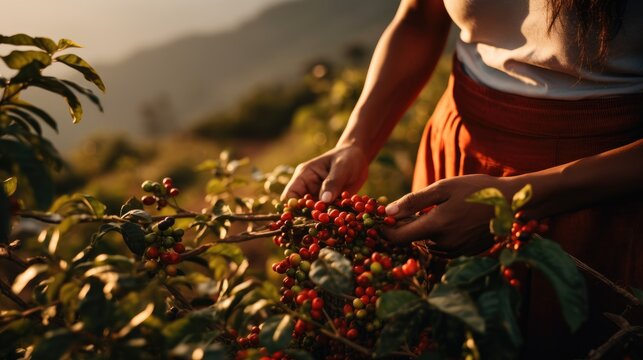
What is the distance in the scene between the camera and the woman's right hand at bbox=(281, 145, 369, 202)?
1337 mm

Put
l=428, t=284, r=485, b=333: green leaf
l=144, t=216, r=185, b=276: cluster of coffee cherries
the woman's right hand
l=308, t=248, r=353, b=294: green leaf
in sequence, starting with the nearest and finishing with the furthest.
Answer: l=428, t=284, r=485, b=333: green leaf
l=308, t=248, r=353, b=294: green leaf
l=144, t=216, r=185, b=276: cluster of coffee cherries
the woman's right hand

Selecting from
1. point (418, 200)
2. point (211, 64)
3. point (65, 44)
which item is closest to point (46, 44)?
point (65, 44)

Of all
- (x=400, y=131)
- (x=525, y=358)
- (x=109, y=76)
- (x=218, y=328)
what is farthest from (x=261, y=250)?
(x=109, y=76)

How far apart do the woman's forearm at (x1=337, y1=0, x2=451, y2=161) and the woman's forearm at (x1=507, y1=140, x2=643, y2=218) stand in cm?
61

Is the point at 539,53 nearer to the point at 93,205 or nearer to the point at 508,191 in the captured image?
the point at 508,191

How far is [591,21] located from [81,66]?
1.11 metres

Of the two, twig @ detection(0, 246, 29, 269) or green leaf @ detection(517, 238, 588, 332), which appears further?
twig @ detection(0, 246, 29, 269)

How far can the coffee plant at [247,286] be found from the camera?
2.45 ft

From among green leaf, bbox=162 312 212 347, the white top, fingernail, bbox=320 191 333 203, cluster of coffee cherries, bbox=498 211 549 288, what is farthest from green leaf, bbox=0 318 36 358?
the white top

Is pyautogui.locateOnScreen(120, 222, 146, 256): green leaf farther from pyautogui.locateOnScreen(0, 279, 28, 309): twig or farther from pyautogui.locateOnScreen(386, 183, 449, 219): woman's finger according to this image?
pyautogui.locateOnScreen(386, 183, 449, 219): woman's finger

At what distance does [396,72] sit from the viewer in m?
1.70

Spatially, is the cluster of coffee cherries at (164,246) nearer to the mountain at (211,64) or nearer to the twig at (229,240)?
the twig at (229,240)

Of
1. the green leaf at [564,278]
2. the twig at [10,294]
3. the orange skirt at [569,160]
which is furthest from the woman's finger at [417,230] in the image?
the twig at [10,294]

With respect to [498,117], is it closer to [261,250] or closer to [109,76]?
[261,250]
